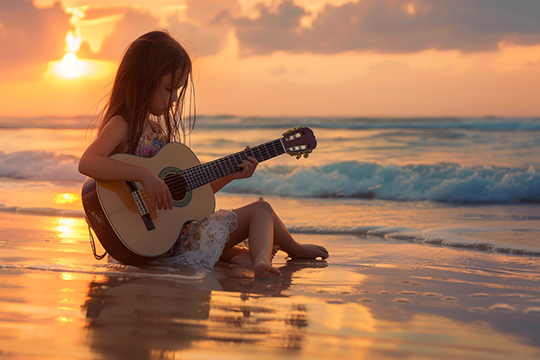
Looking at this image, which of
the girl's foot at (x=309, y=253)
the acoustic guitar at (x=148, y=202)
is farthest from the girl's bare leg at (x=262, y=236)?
the acoustic guitar at (x=148, y=202)

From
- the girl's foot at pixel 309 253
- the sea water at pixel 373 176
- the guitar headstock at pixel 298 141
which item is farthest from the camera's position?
the sea water at pixel 373 176

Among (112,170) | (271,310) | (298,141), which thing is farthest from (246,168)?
(271,310)

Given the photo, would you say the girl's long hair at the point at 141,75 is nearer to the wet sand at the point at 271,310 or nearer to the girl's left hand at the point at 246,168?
the girl's left hand at the point at 246,168

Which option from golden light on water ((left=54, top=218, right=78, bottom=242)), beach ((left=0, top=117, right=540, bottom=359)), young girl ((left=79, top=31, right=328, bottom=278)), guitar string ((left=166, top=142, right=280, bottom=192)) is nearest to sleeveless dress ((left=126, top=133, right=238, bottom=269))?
young girl ((left=79, top=31, right=328, bottom=278))

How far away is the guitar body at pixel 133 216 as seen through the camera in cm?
244

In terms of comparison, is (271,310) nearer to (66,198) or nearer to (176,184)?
(176,184)

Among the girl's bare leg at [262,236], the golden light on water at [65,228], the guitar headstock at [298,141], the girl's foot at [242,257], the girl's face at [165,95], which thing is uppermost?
the girl's face at [165,95]

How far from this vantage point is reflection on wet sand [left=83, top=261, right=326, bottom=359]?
154 centimetres

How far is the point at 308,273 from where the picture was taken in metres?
2.69

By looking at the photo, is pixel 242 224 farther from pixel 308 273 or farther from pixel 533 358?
pixel 533 358

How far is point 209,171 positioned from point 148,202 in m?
0.38

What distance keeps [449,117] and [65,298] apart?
14.0m

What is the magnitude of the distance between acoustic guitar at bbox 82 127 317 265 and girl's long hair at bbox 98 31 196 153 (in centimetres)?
20

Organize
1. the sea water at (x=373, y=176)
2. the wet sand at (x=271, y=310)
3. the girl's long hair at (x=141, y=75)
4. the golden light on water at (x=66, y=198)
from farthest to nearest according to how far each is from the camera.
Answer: the golden light on water at (x=66, y=198)
the sea water at (x=373, y=176)
the girl's long hair at (x=141, y=75)
the wet sand at (x=271, y=310)
